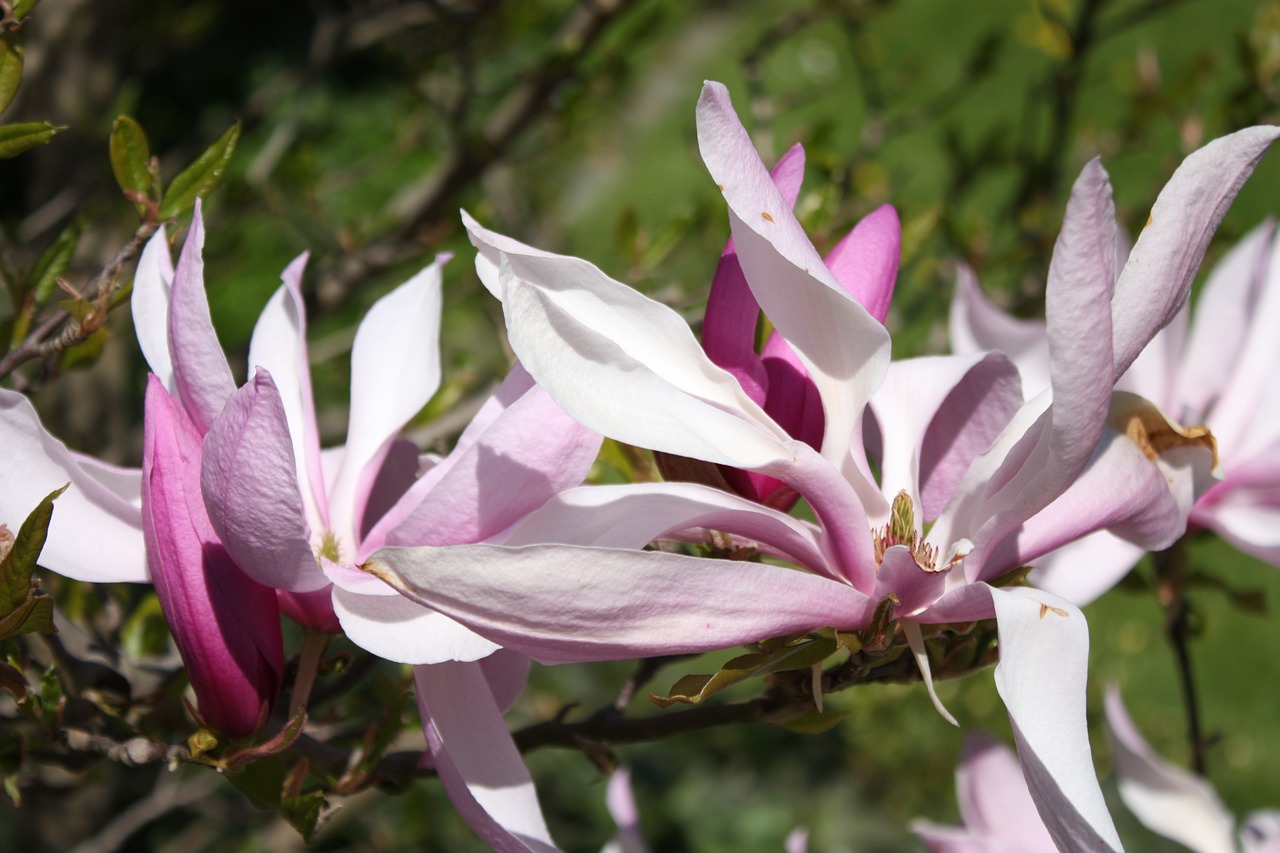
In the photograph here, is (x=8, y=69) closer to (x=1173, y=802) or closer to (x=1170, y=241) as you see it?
(x=1170, y=241)

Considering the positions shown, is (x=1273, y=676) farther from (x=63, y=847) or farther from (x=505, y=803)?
(x=505, y=803)

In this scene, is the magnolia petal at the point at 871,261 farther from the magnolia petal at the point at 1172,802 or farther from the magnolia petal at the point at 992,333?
the magnolia petal at the point at 1172,802

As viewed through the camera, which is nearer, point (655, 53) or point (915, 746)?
point (915, 746)

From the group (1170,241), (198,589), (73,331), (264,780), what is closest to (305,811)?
(264,780)

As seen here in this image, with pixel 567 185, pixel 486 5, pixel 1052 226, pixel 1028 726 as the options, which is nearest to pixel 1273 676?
pixel 1052 226

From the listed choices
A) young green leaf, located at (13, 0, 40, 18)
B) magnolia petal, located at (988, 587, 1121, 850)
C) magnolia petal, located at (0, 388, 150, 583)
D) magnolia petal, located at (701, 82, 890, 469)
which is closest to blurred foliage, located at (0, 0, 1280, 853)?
young green leaf, located at (13, 0, 40, 18)

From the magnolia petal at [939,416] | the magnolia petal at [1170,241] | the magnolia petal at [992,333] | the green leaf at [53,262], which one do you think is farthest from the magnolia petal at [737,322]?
the green leaf at [53,262]
